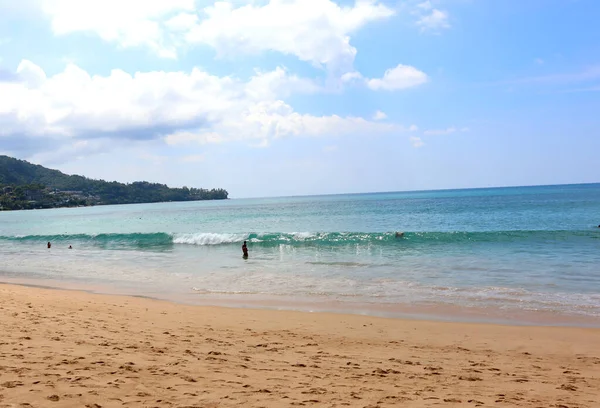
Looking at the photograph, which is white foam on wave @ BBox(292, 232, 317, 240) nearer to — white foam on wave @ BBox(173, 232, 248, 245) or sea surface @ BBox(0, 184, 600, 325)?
sea surface @ BBox(0, 184, 600, 325)

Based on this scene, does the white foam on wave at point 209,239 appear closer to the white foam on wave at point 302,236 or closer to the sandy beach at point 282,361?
the white foam on wave at point 302,236

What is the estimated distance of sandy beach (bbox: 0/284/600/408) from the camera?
5.24 m

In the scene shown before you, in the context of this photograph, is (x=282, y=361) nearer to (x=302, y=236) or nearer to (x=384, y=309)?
(x=384, y=309)

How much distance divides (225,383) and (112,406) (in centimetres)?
145

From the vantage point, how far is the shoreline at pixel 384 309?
34.0ft

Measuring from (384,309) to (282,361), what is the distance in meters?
5.65

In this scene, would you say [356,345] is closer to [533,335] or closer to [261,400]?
[261,400]

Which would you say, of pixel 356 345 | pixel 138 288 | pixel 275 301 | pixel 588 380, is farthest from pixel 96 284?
pixel 588 380

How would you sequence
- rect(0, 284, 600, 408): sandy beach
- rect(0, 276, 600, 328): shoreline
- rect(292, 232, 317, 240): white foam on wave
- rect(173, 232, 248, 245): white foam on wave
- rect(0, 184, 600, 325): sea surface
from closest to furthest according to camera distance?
rect(0, 284, 600, 408): sandy beach < rect(0, 276, 600, 328): shoreline < rect(0, 184, 600, 325): sea surface < rect(292, 232, 317, 240): white foam on wave < rect(173, 232, 248, 245): white foam on wave

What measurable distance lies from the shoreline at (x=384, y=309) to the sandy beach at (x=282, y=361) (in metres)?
0.76

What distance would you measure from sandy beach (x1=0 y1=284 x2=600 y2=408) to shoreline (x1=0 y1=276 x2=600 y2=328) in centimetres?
76

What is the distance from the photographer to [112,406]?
4766 mm

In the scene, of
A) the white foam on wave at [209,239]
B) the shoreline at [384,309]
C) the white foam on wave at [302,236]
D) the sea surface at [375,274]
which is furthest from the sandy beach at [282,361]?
the white foam on wave at [209,239]

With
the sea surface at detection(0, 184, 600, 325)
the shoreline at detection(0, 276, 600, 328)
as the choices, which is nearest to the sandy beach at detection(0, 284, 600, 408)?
the shoreline at detection(0, 276, 600, 328)
